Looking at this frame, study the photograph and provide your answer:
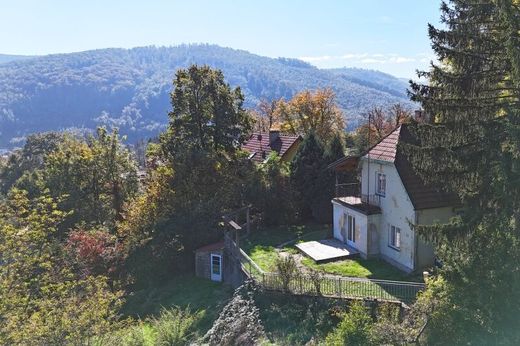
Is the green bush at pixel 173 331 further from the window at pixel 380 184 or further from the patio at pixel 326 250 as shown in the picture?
the window at pixel 380 184

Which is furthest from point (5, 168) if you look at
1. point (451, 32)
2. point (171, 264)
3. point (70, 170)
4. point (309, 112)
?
point (451, 32)

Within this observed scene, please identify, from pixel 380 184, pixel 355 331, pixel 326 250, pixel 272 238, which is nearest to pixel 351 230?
pixel 326 250

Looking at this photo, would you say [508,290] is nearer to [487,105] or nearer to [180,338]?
[487,105]

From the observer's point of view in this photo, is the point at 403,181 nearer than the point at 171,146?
Yes

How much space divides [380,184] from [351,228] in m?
3.42

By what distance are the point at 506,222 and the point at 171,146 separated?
26.5m

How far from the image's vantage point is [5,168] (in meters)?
73.6

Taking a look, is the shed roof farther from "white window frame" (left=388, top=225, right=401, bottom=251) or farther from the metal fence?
"white window frame" (left=388, top=225, right=401, bottom=251)

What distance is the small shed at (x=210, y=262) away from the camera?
1045 inches

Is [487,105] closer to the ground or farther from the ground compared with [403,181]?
farther from the ground

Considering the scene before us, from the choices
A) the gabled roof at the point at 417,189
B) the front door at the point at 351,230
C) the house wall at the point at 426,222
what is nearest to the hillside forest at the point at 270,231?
the house wall at the point at 426,222

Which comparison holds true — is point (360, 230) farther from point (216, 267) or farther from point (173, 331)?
point (173, 331)

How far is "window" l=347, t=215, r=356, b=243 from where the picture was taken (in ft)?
85.3

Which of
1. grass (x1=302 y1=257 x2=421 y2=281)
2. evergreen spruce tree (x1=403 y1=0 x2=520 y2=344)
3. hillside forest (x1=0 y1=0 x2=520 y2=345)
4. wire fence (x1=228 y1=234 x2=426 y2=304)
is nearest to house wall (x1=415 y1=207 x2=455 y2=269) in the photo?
grass (x1=302 y1=257 x2=421 y2=281)
